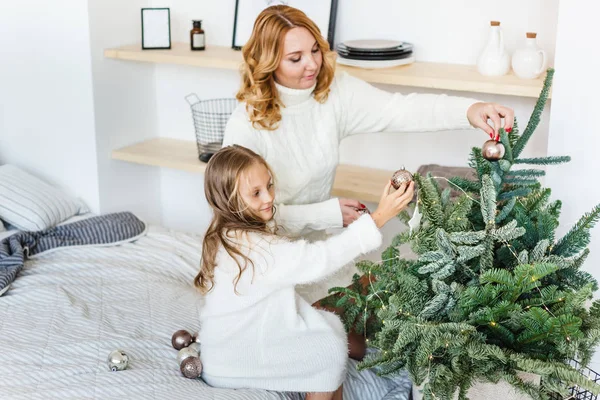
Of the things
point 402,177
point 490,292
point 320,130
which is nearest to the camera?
point 490,292

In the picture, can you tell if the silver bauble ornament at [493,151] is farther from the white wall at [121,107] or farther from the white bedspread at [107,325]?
the white wall at [121,107]

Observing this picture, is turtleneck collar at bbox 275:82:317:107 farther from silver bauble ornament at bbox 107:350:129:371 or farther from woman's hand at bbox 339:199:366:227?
silver bauble ornament at bbox 107:350:129:371

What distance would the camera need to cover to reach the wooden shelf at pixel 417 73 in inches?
95.7

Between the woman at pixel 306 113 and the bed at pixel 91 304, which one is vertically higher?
the woman at pixel 306 113

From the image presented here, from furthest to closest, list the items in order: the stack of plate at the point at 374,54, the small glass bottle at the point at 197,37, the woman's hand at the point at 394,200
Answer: the small glass bottle at the point at 197,37 → the stack of plate at the point at 374,54 → the woman's hand at the point at 394,200

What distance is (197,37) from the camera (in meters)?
3.02

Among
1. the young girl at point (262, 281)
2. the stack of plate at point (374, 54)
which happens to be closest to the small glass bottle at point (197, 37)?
the stack of plate at point (374, 54)

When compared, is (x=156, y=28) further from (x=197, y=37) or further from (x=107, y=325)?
(x=107, y=325)

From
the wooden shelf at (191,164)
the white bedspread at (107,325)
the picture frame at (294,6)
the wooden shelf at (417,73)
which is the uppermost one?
the picture frame at (294,6)

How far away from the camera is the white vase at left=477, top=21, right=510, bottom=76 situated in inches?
99.3

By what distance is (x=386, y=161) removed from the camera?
297cm

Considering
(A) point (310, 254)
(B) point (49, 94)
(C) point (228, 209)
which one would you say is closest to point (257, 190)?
(C) point (228, 209)

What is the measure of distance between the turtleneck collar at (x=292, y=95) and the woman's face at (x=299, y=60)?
14 millimetres

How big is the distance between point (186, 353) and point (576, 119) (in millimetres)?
1091
